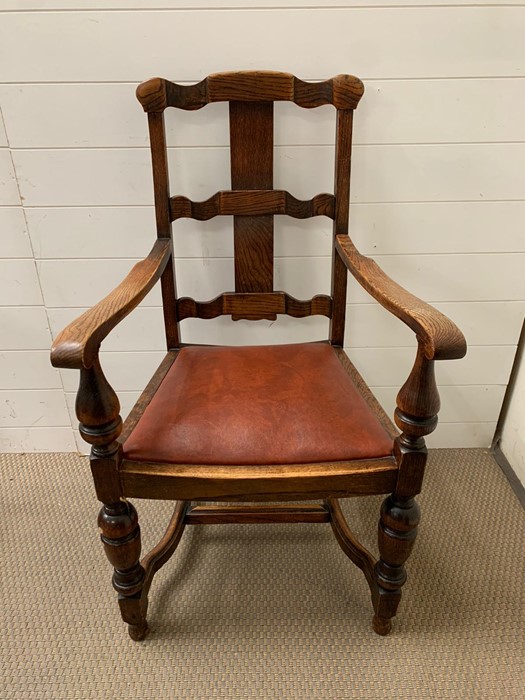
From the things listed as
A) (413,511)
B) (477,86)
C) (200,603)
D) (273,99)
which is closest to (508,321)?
(477,86)

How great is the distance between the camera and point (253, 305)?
1054mm

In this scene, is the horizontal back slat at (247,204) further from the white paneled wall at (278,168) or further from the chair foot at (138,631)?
the chair foot at (138,631)

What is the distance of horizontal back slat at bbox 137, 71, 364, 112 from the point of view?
91 cm

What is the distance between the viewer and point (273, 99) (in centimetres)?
92

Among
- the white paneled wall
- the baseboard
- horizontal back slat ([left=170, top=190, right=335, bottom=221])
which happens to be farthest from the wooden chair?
the baseboard

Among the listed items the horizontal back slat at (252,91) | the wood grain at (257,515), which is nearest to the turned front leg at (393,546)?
the wood grain at (257,515)

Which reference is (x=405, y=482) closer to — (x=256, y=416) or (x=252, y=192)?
(x=256, y=416)

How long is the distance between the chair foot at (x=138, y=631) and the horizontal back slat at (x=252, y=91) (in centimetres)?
96

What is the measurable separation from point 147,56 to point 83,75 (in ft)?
0.44

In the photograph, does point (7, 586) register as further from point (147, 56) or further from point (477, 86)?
point (477, 86)

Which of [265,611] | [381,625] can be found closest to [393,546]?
[381,625]

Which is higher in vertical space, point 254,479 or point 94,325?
point 94,325

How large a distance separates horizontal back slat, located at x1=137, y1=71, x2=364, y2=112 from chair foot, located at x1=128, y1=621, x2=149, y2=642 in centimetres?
96

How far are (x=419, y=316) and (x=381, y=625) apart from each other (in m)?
0.62
